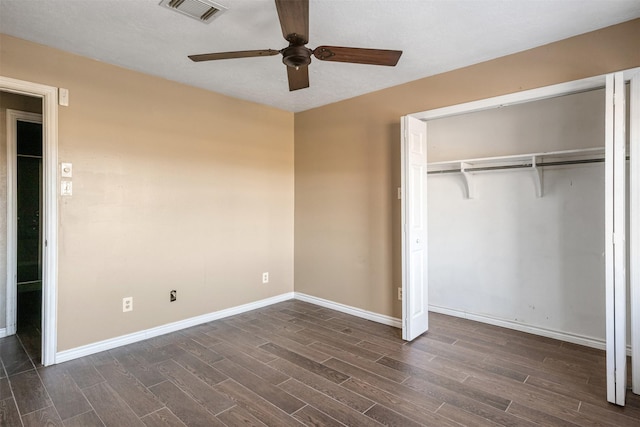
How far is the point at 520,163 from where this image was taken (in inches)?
136

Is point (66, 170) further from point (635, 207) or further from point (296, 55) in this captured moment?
point (635, 207)

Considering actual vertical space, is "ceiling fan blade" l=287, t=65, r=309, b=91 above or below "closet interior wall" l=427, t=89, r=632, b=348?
above

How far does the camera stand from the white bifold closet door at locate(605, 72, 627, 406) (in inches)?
85.3

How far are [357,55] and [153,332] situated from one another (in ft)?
10.3

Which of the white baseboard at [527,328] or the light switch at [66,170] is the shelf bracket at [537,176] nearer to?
the white baseboard at [527,328]

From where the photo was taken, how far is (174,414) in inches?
82.6

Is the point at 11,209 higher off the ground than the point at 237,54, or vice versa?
the point at 237,54

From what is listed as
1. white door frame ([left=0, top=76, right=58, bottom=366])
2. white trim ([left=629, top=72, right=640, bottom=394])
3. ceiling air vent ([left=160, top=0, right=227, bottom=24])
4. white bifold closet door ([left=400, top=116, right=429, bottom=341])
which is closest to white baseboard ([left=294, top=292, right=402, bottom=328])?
white bifold closet door ([left=400, top=116, right=429, bottom=341])

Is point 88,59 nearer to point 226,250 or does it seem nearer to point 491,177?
point 226,250

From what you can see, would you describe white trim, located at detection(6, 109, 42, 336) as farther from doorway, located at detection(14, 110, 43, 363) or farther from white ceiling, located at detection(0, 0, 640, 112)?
doorway, located at detection(14, 110, 43, 363)

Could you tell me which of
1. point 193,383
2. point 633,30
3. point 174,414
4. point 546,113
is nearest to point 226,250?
point 193,383

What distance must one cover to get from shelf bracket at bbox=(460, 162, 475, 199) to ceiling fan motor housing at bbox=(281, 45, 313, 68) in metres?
2.30

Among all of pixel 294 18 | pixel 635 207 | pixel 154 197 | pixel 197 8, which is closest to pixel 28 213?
pixel 154 197

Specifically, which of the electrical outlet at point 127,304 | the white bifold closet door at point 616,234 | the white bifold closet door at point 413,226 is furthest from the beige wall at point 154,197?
the white bifold closet door at point 616,234
